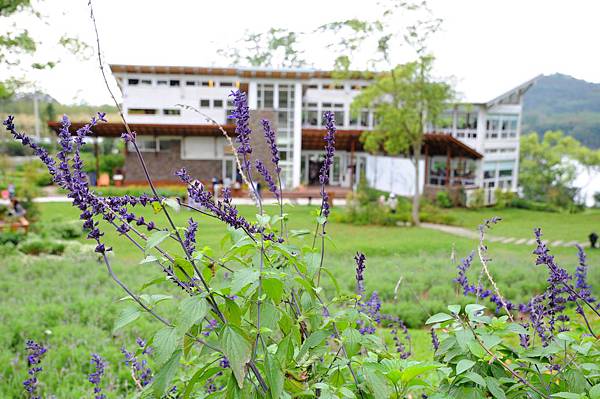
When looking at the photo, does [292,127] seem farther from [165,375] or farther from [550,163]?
[165,375]

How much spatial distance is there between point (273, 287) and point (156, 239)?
0.29m

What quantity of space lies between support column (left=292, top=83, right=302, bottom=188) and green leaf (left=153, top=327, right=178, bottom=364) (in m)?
23.6

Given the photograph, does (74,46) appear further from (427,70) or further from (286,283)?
(427,70)

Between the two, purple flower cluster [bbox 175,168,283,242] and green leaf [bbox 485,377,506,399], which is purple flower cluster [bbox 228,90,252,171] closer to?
purple flower cluster [bbox 175,168,283,242]

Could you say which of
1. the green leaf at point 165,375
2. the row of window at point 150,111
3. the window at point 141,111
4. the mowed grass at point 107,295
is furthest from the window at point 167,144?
the green leaf at point 165,375

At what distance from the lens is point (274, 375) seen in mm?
1300

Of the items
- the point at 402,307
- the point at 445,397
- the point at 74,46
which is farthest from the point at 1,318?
the point at 74,46

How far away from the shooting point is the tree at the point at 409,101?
18406mm

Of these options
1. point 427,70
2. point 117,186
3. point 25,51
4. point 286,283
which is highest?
point 427,70

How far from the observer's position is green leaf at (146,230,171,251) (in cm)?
121

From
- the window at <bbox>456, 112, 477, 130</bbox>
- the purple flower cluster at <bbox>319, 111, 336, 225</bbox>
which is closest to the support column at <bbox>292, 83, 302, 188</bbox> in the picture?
the window at <bbox>456, 112, 477, 130</bbox>

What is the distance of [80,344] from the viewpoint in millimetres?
4582

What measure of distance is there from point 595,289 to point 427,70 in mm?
13112

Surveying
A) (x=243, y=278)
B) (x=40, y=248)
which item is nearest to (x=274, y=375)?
(x=243, y=278)
